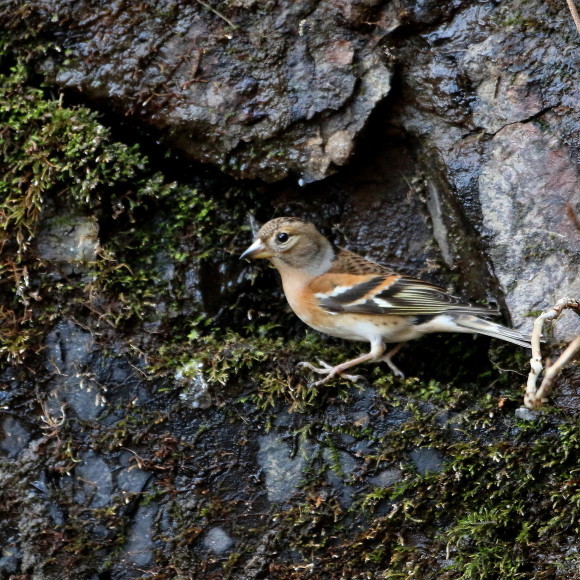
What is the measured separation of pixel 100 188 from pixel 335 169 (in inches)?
61.4

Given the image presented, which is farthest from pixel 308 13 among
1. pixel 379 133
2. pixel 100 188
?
pixel 100 188

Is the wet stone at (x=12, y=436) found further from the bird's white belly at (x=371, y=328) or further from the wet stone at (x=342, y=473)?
the bird's white belly at (x=371, y=328)

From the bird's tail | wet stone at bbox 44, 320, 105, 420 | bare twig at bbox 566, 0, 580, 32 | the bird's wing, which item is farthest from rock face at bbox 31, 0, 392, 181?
wet stone at bbox 44, 320, 105, 420

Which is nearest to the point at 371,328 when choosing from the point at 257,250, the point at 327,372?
the point at 327,372

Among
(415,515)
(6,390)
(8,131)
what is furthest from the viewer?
(8,131)

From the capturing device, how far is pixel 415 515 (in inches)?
183

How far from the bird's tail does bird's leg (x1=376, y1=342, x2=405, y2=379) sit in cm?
49

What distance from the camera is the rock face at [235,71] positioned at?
5.26 m

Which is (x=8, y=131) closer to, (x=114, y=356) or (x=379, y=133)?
(x=114, y=356)

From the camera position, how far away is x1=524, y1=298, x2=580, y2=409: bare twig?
4414 mm

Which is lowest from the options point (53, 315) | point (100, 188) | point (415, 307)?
point (415, 307)

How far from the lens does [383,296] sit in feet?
17.2

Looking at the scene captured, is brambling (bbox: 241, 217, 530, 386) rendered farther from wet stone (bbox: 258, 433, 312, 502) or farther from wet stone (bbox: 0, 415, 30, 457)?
wet stone (bbox: 0, 415, 30, 457)

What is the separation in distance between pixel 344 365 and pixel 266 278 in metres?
1.14
